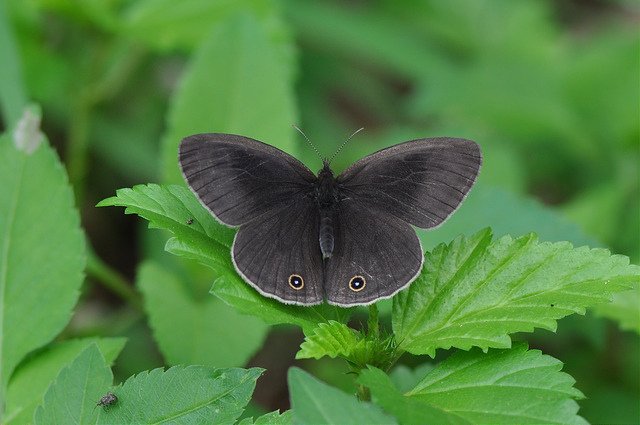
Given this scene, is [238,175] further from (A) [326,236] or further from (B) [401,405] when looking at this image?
(B) [401,405]

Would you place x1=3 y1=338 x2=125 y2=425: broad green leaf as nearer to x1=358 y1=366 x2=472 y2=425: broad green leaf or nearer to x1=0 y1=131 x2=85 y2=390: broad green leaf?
x1=0 y1=131 x2=85 y2=390: broad green leaf

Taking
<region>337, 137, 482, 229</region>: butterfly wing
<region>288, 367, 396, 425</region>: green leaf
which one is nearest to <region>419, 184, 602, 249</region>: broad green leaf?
<region>337, 137, 482, 229</region>: butterfly wing

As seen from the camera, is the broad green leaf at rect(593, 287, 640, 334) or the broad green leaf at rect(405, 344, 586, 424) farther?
the broad green leaf at rect(593, 287, 640, 334)

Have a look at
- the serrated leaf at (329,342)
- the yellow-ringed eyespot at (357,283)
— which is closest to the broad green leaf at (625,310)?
the yellow-ringed eyespot at (357,283)

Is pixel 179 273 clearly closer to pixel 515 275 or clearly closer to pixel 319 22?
pixel 515 275

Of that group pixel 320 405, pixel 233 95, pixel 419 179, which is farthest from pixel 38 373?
pixel 233 95

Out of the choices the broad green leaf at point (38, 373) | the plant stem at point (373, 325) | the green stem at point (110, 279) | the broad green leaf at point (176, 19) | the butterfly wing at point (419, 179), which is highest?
the broad green leaf at point (176, 19)

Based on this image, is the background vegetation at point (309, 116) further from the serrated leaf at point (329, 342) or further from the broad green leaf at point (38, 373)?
the serrated leaf at point (329, 342)
